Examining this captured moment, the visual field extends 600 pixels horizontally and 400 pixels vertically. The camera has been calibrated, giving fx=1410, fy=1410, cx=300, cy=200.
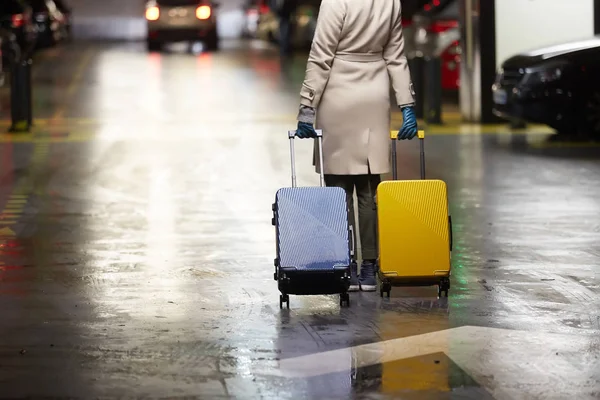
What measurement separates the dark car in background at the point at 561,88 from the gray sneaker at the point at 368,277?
8.41 m

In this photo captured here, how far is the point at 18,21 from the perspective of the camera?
28.8 metres

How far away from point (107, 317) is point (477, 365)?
2.06 metres

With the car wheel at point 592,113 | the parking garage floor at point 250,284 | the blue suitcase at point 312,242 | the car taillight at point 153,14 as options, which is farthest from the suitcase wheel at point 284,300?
the car taillight at point 153,14

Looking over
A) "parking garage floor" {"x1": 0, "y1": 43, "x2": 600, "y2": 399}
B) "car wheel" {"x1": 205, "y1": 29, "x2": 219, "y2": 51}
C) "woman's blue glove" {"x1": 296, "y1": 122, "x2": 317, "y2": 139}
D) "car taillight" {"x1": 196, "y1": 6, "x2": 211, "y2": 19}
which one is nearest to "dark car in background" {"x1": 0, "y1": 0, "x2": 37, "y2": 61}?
"car taillight" {"x1": 196, "y1": 6, "x2": 211, "y2": 19}

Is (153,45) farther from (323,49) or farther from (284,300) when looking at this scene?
(284,300)

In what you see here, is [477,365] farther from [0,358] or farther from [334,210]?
[0,358]

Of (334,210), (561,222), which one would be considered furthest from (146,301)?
(561,222)

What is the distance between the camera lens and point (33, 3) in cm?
3559

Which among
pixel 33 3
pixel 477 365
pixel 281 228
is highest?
pixel 33 3

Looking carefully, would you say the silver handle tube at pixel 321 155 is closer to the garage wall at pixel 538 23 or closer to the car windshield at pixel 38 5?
the garage wall at pixel 538 23

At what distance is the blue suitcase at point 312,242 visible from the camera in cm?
714

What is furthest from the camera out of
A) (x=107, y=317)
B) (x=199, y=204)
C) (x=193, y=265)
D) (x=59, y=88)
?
(x=59, y=88)

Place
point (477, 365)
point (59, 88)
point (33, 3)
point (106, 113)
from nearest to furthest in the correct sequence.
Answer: point (477, 365)
point (106, 113)
point (59, 88)
point (33, 3)

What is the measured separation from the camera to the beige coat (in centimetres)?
766
